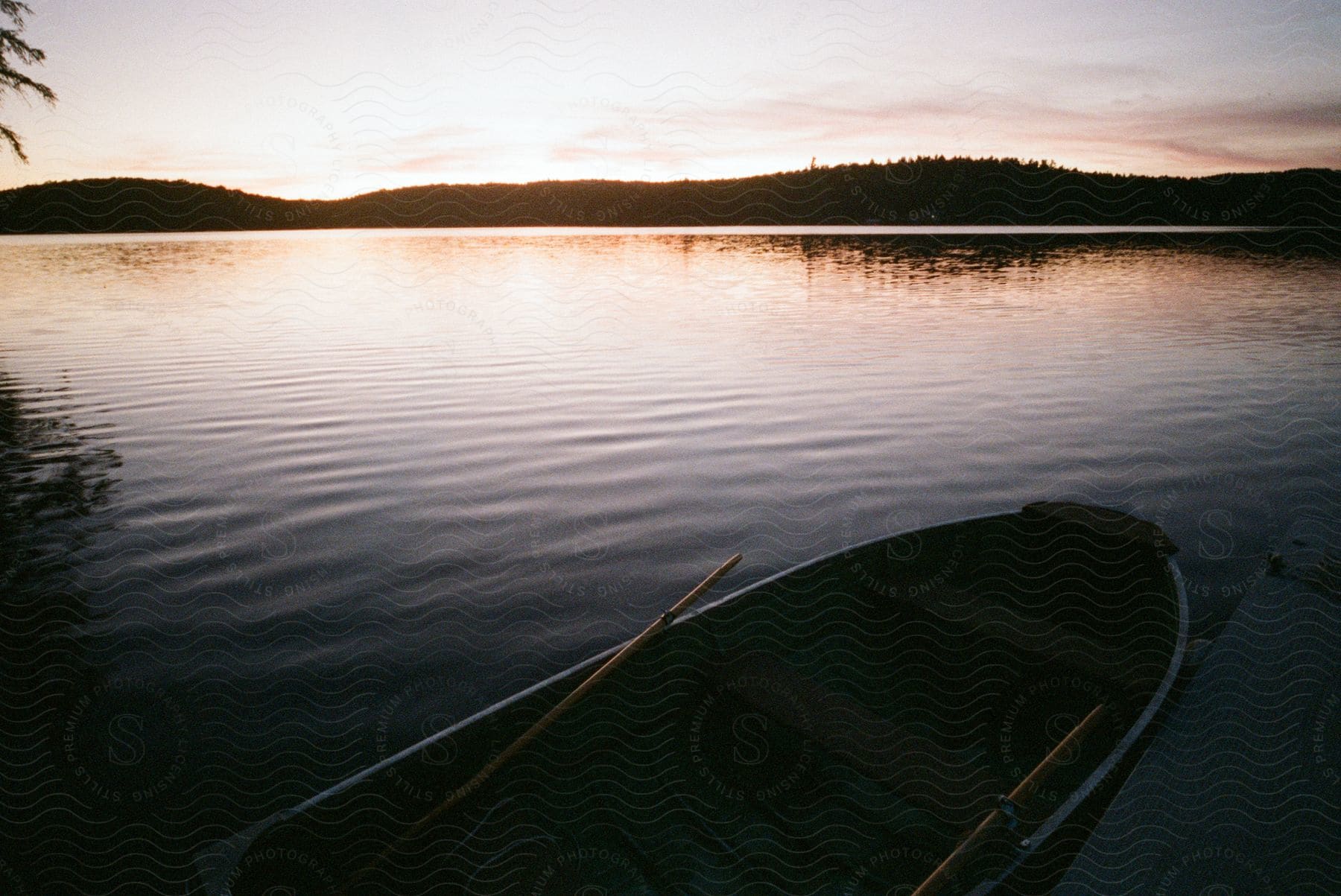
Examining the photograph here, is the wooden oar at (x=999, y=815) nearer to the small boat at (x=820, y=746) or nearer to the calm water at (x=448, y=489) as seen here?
the small boat at (x=820, y=746)

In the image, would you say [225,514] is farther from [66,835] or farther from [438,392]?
[438,392]

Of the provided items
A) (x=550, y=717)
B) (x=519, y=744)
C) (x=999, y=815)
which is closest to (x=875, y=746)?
(x=999, y=815)

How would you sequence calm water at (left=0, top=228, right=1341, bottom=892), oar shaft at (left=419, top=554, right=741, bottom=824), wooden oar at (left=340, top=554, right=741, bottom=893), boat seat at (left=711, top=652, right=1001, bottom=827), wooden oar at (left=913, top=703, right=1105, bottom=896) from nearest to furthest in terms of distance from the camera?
wooden oar at (left=913, top=703, right=1105, bottom=896)
wooden oar at (left=340, top=554, right=741, bottom=893)
oar shaft at (left=419, top=554, right=741, bottom=824)
boat seat at (left=711, top=652, right=1001, bottom=827)
calm water at (left=0, top=228, right=1341, bottom=892)

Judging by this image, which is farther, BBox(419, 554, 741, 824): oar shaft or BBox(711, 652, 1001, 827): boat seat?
BBox(711, 652, 1001, 827): boat seat

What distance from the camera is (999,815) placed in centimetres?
329

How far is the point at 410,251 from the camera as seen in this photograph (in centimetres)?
7950

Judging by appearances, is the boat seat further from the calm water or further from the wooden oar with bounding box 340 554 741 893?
the calm water

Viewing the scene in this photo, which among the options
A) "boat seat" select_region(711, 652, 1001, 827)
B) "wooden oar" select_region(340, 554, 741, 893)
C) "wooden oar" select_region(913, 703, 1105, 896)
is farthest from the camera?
"boat seat" select_region(711, 652, 1001, 827)

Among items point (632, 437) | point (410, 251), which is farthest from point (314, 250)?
point (632, 437)

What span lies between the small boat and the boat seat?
0.05 ft

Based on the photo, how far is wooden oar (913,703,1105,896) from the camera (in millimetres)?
Answer: 3027

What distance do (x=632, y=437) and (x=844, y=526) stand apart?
4.63m

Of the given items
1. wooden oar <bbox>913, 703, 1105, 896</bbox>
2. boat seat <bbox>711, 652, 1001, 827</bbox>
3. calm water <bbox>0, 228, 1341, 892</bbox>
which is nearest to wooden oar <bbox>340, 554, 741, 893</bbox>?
boat seat <bbox>711, 652, 1001, 827</bbox>

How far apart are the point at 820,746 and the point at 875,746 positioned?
1.13 ft
